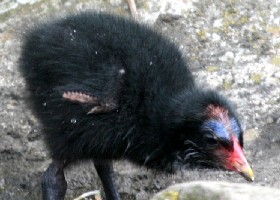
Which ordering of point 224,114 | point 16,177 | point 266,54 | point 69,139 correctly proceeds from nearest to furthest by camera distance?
point 224,114 < point 69,139 < point 16,177 < point 266,54

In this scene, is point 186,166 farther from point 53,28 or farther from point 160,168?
point 53,28

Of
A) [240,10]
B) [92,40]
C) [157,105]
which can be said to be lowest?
[157,105]

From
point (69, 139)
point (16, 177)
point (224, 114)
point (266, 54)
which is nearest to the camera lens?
point (224, 114)

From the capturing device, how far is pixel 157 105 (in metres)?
4.01

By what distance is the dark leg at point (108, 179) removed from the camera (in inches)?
177

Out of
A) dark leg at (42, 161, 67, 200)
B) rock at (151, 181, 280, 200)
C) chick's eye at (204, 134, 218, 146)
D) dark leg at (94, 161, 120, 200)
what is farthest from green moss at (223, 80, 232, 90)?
rock at (151, 181, 280, 200)

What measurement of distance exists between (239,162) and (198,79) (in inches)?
41.1

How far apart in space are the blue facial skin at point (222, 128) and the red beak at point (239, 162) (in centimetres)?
3

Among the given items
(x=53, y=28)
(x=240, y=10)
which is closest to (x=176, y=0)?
(x=240, y=10)

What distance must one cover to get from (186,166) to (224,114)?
0.38 metres

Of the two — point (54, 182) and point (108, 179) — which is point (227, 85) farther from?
point (54, 182)

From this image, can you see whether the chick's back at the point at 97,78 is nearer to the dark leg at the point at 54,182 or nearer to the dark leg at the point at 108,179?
the dark leg at the point at 54,182

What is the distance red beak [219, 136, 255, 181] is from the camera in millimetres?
3748

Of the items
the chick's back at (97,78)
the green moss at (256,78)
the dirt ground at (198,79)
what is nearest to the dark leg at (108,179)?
the dirt ground at (198,79)
